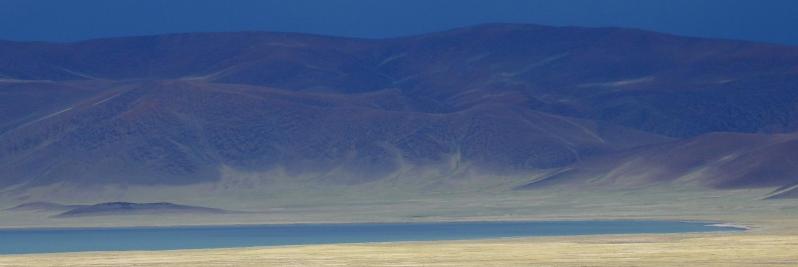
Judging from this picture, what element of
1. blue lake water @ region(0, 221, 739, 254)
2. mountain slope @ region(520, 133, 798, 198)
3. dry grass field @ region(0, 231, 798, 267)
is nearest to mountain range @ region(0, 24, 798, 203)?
mountain slope @ region(520, 133, 798, 198)

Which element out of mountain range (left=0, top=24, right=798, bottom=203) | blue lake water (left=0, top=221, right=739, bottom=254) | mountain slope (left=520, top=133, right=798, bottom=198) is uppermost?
mountain range (left=0, top=24, right=798, bottom=203)

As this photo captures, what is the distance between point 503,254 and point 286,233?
1258 inches

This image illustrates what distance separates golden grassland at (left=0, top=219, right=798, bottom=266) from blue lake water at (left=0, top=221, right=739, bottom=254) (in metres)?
9.20

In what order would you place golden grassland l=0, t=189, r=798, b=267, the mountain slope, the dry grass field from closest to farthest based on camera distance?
the dry grass field → golden grassland l=0, t=189, r=798, b=267 → the mountain slope

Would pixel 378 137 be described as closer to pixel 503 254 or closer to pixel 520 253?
pixel 520 253

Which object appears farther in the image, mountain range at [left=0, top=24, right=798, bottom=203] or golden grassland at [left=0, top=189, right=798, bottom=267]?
mountain range at [left=0, top=24, right=798, bottom=203]

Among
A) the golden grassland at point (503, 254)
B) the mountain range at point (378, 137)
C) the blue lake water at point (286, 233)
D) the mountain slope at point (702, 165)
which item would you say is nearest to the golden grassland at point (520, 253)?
the golden grassland at point (503, 254)

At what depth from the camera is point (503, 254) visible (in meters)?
58.1

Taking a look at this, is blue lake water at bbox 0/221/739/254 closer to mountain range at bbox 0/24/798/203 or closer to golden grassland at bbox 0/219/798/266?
golden grassland at bbox 0/219/798/266

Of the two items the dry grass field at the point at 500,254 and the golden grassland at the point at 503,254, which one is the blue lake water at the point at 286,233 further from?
the dry grass field at the point at 500,254

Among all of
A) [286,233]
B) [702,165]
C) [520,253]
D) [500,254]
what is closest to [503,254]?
[500,254]

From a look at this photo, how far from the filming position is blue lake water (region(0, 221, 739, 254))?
7525 cm

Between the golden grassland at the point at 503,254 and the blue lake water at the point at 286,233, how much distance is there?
920cm

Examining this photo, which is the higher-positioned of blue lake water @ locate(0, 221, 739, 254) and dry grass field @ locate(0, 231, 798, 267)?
blue lake water @ locate(0, 221, 739, 254)
